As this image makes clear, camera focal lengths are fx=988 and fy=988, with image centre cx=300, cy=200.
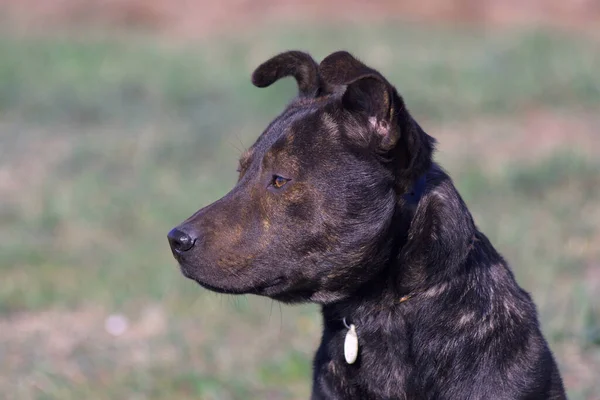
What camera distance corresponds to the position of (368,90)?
3635 millimetres

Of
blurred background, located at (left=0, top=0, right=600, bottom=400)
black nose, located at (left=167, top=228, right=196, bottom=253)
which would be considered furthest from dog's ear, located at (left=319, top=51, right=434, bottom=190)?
blurred background, located at (left=0, top=0, right=600, bottom=400)

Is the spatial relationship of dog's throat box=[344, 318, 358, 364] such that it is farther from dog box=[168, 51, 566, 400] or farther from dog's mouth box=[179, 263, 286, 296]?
dog's mouth box=[179, 263, 286, 296]

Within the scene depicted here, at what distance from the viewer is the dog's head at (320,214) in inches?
144

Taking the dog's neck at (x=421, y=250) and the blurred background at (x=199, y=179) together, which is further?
the blurred background at (x=199, y=179)

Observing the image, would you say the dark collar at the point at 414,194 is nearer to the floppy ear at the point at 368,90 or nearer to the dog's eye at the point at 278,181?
the floppy ear at the point at 368,90

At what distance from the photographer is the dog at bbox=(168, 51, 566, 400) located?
3645 mm

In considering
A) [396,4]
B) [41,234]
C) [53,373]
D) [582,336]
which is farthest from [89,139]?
[396,4]

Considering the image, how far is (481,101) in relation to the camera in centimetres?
1263

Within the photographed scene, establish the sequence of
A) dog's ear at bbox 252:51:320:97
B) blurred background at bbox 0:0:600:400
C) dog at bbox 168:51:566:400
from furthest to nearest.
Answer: blurred background at bbox 0:0:600:400
dog's ear at bbox 252:51:320:97
dog at bbox 168:51:566:400

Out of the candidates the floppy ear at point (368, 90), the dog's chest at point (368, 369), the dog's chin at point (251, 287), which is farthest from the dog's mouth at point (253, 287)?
the floppy ear at point (368, 90)

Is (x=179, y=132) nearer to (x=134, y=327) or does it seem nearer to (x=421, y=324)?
(x=134, y=327)

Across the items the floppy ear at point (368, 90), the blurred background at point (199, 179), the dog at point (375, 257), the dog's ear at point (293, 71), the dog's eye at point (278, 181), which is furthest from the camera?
the blurred background at point (199, 179)

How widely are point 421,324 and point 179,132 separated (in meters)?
9.03

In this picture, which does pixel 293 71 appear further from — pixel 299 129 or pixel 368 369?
pixel 368 369
